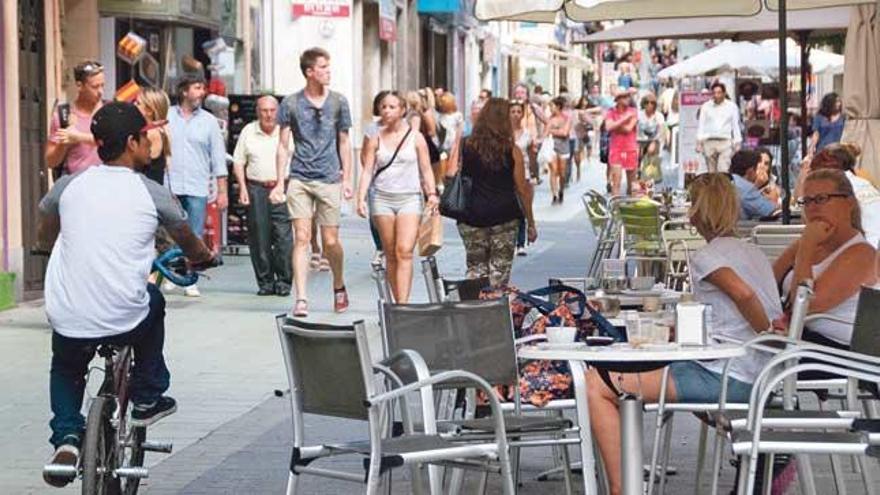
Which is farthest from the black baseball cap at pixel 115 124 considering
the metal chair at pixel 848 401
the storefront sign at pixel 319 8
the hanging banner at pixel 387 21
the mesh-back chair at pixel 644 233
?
the hanging banner at pixel 387 21

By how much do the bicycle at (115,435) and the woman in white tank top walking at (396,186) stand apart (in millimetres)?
6781

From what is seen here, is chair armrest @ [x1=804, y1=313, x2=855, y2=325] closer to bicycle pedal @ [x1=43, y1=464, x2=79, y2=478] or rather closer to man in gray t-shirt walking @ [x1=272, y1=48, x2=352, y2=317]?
bicycle pedal @ [x1=43, y1=464, x2=79, y2=478]

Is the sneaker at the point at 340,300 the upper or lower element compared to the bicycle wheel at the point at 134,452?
lower

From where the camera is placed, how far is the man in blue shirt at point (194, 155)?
56.2 feet

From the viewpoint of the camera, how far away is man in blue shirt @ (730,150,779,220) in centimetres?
1498

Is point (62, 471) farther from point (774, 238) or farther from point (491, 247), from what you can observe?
point (491, 247)

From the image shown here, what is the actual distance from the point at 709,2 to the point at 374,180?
9.37 ft

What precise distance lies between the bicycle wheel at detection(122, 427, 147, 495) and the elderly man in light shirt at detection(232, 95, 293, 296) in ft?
32.1

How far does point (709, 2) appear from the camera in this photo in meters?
13.9

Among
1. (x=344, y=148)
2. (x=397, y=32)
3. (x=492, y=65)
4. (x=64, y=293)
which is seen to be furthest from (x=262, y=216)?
(x=492, y=65)

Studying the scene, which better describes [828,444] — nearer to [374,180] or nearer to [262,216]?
[374,180]

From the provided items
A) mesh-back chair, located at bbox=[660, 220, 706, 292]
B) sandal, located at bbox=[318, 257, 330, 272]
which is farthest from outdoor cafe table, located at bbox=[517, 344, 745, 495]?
sandal, located at bbox=[318, 257, 330, 272]

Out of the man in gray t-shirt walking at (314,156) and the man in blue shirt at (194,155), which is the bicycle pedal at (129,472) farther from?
the man in blue shirt at (194,155)

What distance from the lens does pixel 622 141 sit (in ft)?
109
